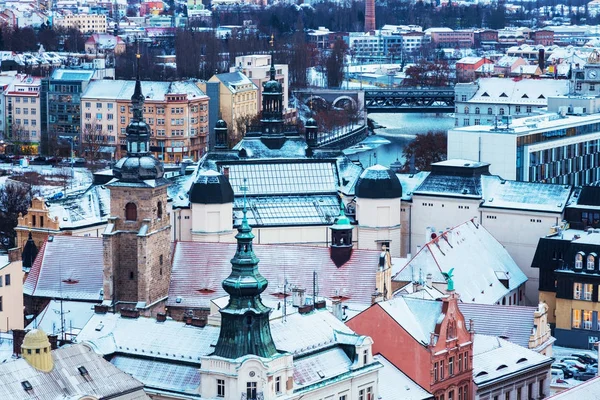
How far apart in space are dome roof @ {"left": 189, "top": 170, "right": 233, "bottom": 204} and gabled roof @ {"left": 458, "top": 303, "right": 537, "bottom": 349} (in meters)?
18.6

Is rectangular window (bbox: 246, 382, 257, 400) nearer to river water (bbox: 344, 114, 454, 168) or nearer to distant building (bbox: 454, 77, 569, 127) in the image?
river water (bbox: 344, 114, 454, 168)

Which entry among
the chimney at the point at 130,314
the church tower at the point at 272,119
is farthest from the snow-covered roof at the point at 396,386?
the church tower at the point at 272,119

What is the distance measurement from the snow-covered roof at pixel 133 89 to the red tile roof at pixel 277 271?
7828cm

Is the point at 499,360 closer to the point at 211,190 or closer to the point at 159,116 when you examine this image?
the point at 211,190

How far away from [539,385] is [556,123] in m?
54.2

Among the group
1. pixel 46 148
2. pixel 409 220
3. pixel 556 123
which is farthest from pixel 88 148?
pixel 409 220

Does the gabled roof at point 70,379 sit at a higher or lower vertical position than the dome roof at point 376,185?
lower

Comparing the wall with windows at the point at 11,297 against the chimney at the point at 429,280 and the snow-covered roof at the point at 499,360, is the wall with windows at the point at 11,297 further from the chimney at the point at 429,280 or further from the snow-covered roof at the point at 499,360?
the snow-covered roof at the point at 499,360

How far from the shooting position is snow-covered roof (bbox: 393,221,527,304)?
3329 inches

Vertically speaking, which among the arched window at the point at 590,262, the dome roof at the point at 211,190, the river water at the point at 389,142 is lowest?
the river water at the point at 389,142

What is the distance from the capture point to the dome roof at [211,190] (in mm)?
91500

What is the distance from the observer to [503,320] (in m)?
76.4

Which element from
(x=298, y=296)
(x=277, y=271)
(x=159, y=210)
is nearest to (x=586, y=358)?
(x=277, y=271)

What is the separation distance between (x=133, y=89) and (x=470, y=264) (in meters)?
78.0
